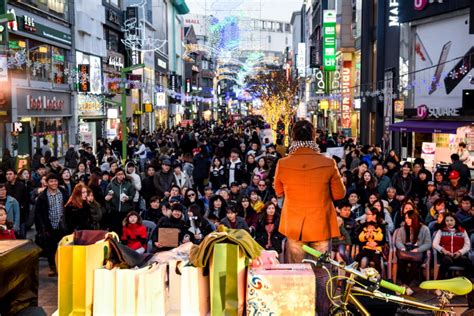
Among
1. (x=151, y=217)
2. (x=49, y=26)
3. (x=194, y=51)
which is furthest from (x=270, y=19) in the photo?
(x=151, y=217)

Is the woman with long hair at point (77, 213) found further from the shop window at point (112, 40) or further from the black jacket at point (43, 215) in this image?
the shop window at point (112, 40)

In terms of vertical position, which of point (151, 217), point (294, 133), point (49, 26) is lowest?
point (151, 217)

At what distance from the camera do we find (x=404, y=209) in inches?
394

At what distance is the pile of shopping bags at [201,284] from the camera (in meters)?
3.96

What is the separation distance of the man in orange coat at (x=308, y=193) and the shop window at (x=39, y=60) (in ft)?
90.7

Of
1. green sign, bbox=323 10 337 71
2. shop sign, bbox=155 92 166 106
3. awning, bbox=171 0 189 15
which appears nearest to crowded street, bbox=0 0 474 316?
green sign, bbox=323 10 337 71

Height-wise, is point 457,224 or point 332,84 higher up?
point 332,84


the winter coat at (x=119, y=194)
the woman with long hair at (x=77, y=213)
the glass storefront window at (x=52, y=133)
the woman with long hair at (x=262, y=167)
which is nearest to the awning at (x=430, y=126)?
the woman with long hair at (x=262, y=167)

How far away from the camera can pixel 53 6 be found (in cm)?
3478

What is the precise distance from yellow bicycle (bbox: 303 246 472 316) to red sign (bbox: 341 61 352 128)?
42.9m

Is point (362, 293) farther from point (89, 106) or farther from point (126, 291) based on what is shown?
point (89, 106)

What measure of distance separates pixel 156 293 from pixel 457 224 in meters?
6.78

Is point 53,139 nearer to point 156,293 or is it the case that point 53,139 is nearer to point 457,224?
point 457,224

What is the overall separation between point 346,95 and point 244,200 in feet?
124
